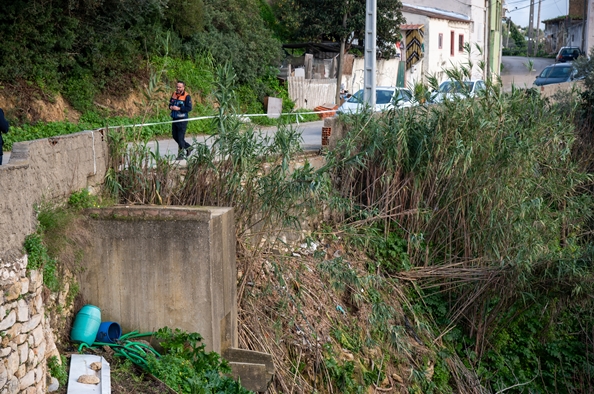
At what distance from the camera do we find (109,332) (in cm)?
768

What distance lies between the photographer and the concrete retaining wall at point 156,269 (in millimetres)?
7730

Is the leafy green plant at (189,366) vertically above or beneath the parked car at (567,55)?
beneath

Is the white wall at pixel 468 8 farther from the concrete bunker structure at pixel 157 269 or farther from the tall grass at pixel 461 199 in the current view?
the concrete bunker structure at pixel 157 269

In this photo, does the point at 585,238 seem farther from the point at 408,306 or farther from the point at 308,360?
the point at 308,360

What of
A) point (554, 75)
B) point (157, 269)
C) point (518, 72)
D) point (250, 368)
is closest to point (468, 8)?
point (518, 72)

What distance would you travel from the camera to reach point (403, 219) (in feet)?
40.5

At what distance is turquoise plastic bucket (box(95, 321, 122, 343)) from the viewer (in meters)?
7.54

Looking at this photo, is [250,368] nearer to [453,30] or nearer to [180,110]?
[180,110]

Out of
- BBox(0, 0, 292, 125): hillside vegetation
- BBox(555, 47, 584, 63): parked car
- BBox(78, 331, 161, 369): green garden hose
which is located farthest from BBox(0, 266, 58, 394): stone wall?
BBox(555, 47, 584, 63): parked car

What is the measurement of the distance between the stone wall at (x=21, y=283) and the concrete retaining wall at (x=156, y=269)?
Answer: 0.96m

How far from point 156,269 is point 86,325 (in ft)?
2.96

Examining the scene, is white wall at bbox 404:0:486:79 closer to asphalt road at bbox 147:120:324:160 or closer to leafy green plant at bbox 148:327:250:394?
asphalt road at bbox 147:120:324:160

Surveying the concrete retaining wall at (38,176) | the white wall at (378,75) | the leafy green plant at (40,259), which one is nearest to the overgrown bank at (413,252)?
the concrete retaining wall at (38,176)

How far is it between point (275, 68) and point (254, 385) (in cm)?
1876
